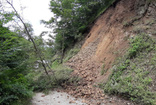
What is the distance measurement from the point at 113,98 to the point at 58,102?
110 inches

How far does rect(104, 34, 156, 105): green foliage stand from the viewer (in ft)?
13.0

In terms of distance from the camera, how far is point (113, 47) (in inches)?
297

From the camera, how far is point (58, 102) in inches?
195

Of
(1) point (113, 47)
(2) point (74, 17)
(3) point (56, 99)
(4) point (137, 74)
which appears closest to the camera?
(4) point (137, 74)

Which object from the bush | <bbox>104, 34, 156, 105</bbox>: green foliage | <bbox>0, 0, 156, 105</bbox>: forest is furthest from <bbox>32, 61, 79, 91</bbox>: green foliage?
<bbox>104, 34, 156, 105</bbox>: green foliage

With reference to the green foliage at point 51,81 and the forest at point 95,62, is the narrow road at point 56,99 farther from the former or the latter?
the green foliage at point 51,81

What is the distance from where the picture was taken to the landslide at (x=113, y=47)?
5758mm

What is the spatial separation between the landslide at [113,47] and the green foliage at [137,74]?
43 centimetres

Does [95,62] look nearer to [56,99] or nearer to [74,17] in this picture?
[56,99]

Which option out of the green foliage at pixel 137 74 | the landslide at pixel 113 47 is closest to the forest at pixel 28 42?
the landslide at pixel 113 47

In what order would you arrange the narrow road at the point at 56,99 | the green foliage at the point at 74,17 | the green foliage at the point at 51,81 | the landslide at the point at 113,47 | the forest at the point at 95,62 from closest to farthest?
the forest at the point at 95,62 → the narrow road at the point at 56,99 → the landslide at the point at 113,47 → the green foliage at the point at 51,81 → the green foliage at the point at 74,17

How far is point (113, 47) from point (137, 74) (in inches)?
127

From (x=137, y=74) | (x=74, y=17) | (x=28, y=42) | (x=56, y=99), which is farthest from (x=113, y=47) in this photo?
(x=74, y=17)

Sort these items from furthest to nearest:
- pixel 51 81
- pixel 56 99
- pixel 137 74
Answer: pixel 51 81 → pixel 56 99 → pixel 137 74
